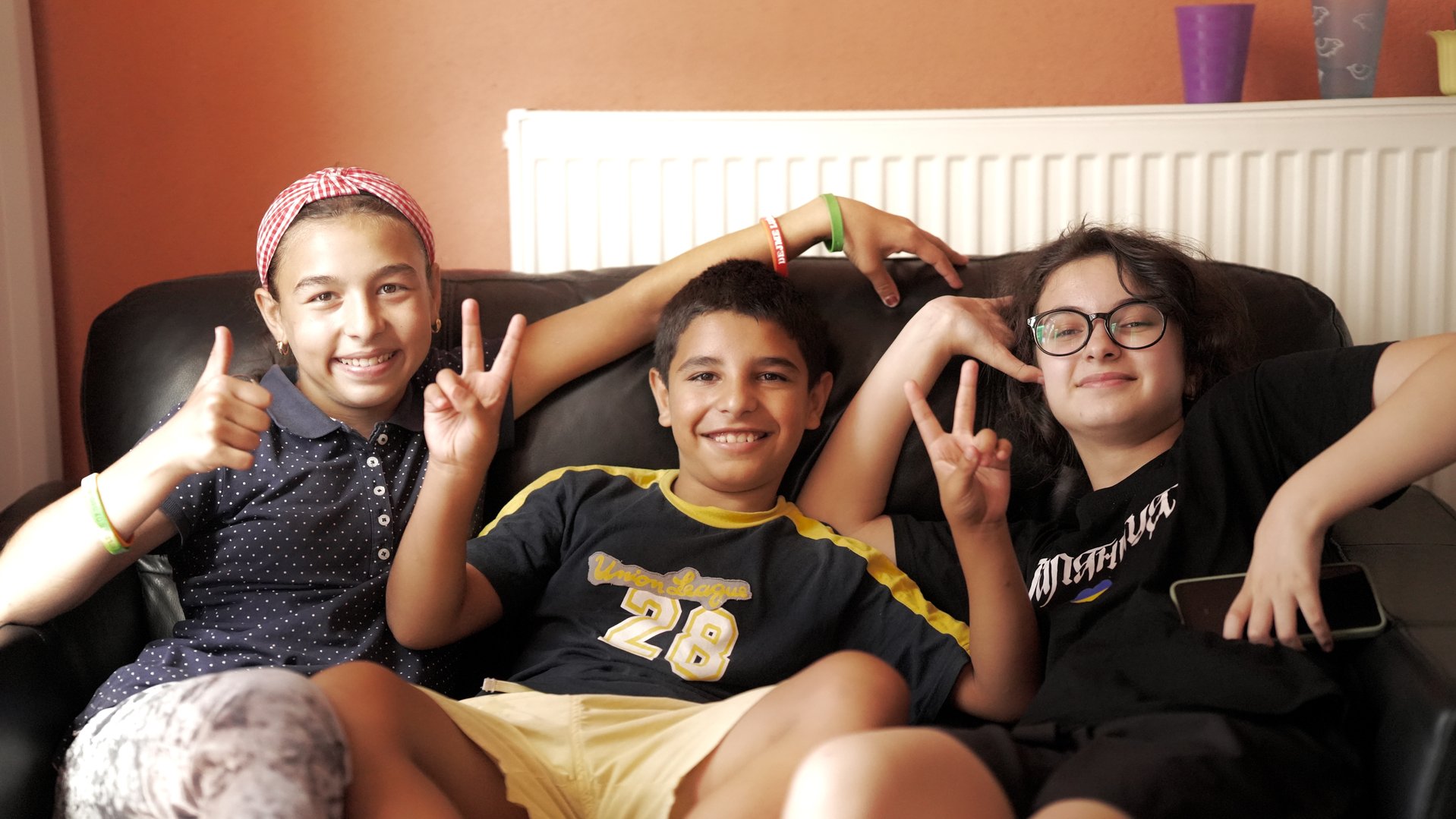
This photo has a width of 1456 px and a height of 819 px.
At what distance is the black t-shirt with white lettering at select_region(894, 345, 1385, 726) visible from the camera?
109cm

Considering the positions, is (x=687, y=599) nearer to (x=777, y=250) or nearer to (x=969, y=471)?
(x=969, y=471)

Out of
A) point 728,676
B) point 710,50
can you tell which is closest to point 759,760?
point 728,676

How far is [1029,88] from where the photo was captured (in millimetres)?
2281

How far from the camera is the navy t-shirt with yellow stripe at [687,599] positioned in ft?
4.28

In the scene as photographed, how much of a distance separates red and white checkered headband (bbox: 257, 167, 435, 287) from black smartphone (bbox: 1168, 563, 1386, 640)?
95 centimetres

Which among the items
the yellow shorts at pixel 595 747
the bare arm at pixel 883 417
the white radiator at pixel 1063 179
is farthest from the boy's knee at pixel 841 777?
the white radiator at pixel 1063 179

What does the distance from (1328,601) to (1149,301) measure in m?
0.43

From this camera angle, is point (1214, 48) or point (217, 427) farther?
point (1214, 48)

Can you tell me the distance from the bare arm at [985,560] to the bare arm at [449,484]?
0.44 metres

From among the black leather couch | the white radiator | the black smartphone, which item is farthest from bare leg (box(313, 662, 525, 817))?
the white radiator

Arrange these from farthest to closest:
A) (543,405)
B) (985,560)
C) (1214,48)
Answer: (1214,48) < (543,405) < (985,560)

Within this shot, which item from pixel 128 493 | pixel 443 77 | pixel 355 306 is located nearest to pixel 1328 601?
pixel 355 306

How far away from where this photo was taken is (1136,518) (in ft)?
4.37

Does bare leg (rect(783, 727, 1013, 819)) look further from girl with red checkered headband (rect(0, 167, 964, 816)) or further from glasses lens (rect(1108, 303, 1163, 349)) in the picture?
glasses lens (rect(1108, 303, 1163, 349))
